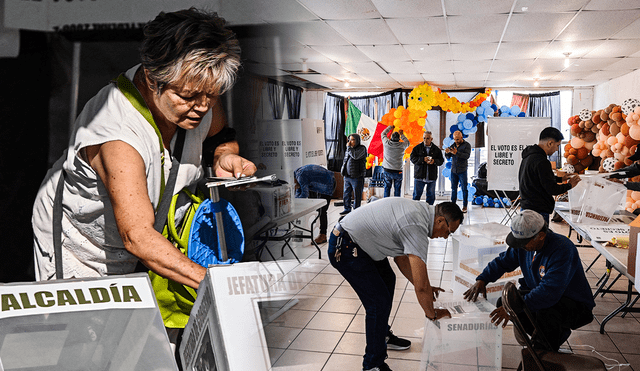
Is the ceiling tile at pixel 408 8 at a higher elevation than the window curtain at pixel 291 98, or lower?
higher

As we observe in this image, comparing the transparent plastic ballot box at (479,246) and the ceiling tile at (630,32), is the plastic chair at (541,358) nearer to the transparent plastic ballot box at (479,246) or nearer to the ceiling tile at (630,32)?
the transparent plastic ballot box at (479,246)

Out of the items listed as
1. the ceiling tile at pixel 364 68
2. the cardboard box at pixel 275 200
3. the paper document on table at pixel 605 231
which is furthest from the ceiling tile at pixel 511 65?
the cardboard box at pixel 275 200

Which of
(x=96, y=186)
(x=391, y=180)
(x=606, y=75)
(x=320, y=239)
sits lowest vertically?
(x=320, y=239)

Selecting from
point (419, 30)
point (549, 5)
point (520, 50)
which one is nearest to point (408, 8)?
point (419, 30)

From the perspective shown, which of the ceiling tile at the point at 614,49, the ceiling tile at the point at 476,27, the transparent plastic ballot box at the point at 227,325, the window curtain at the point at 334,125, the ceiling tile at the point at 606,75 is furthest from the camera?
the window curtain at the point at 334,125

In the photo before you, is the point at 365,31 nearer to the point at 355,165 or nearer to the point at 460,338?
the point at 355,165

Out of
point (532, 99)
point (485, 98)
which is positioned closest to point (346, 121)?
point (485, 98)

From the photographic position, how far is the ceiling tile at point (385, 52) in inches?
210

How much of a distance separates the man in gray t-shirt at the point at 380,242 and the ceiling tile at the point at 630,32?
356cm

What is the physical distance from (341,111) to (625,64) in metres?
5.20

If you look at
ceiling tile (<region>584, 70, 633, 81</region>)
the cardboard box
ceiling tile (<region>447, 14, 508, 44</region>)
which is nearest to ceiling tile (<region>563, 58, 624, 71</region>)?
ceiling tile (<region>584, 70, 633, 81</region>)

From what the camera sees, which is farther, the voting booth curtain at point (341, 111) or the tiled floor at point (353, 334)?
the voting booth curtain at point (341, 111)

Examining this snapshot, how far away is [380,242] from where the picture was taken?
2.24m

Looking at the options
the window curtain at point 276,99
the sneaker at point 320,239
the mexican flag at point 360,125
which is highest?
the mexican flag at point 360,125
